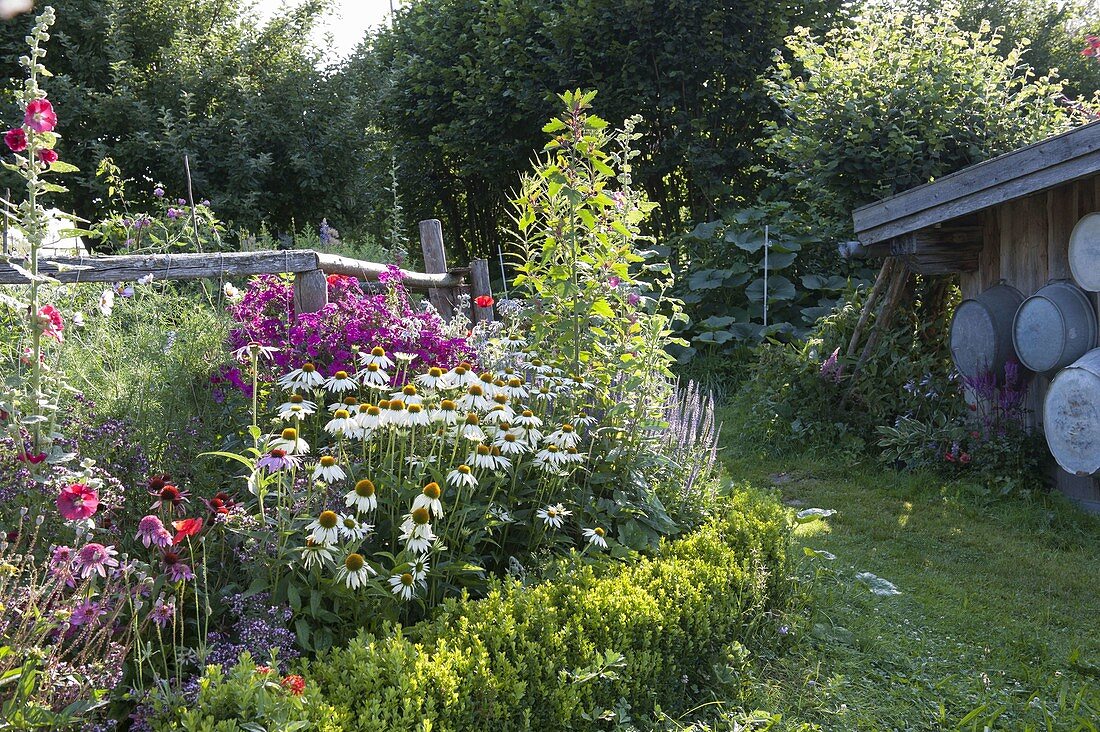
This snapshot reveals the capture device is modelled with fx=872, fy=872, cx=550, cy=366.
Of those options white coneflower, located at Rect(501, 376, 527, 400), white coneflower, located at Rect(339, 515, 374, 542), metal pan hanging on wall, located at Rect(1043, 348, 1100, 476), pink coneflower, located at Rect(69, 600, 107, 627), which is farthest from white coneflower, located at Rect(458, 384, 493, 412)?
metal pan hanging on wall, located at Rect(1043, 348, 1100, 476)

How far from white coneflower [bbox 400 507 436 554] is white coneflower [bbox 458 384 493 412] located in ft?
1.71

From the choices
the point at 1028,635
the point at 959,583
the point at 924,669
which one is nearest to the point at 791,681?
the point at 924,669

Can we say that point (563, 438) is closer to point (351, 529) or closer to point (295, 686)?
point (351, 529)

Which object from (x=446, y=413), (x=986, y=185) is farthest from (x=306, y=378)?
(x=986, y=185)

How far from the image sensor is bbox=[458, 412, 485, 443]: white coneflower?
2686 mm

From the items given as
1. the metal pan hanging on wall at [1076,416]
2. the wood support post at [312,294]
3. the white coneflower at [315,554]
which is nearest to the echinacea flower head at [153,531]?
the white coneflower at [315,554]

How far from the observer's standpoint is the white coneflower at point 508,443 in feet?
9.06

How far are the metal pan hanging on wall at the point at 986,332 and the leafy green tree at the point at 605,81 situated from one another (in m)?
4.24

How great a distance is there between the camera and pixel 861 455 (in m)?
5.93

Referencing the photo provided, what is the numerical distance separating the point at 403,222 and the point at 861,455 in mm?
7173

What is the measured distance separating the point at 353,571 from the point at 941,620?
8.45 feet

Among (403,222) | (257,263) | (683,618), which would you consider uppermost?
(403,222)

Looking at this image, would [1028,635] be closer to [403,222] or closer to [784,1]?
[784,1]

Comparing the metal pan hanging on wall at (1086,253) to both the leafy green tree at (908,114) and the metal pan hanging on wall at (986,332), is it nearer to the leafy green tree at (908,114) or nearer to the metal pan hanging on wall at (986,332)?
the metal pan hanging on wall at (986,332)
